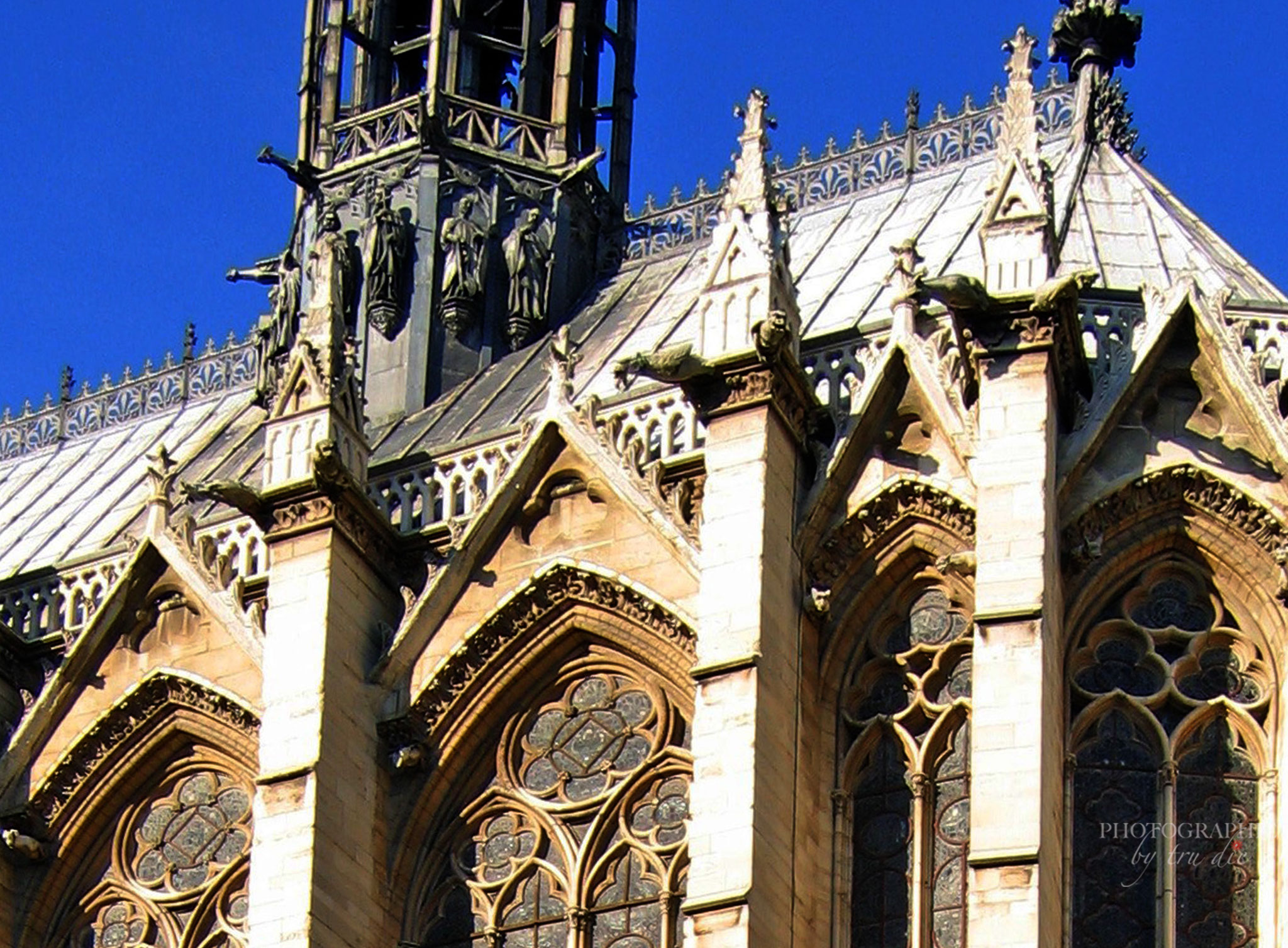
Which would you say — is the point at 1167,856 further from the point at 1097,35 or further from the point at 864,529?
the point at 1097,35

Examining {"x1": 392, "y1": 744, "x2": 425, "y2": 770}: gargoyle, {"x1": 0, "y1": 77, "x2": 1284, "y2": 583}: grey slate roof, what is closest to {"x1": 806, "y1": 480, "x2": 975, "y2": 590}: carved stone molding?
{"x1": 0, "y1": 77, "x2": 1284, "y2": 583}: grey slate roof

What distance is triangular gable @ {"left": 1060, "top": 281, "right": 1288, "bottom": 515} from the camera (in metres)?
35.5

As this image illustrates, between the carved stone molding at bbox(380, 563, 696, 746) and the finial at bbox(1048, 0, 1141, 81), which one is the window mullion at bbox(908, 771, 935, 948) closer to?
the carved stone molding at bbox(380, 563, 696, 746)

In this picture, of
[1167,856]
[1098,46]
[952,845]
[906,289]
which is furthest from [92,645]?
[1098,46]

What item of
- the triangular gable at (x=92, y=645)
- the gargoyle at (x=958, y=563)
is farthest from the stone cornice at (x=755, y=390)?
the triangular gable at (x=92, y=645)

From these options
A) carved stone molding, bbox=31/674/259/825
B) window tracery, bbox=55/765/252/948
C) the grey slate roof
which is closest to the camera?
window tracery, bbox=55/765/252/948

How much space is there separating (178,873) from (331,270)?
229 inches

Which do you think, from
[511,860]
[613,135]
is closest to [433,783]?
[511,860]

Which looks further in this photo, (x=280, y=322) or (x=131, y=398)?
(x=131, y=398)

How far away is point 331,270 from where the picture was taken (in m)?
39.4

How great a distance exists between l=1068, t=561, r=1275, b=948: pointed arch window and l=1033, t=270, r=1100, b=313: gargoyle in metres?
2.47

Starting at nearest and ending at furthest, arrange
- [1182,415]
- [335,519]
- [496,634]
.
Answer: [1182,415] < [496,634] < [335,519]

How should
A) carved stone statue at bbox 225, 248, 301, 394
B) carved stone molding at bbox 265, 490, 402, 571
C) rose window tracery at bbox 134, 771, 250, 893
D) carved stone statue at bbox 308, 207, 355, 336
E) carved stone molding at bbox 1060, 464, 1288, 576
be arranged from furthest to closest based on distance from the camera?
carved stone statue at bbox 225, 248, 301, 394 → carved stone statue at bbox 308, 207, 355, 336 → rose window tracery at bbox 134, 771, 250, 893 → carved stone molding at bbox 265, 490, 402, 571 → carved stone molding at bbox 1060, 464, 1288, 576

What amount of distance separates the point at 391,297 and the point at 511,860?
925 cm
